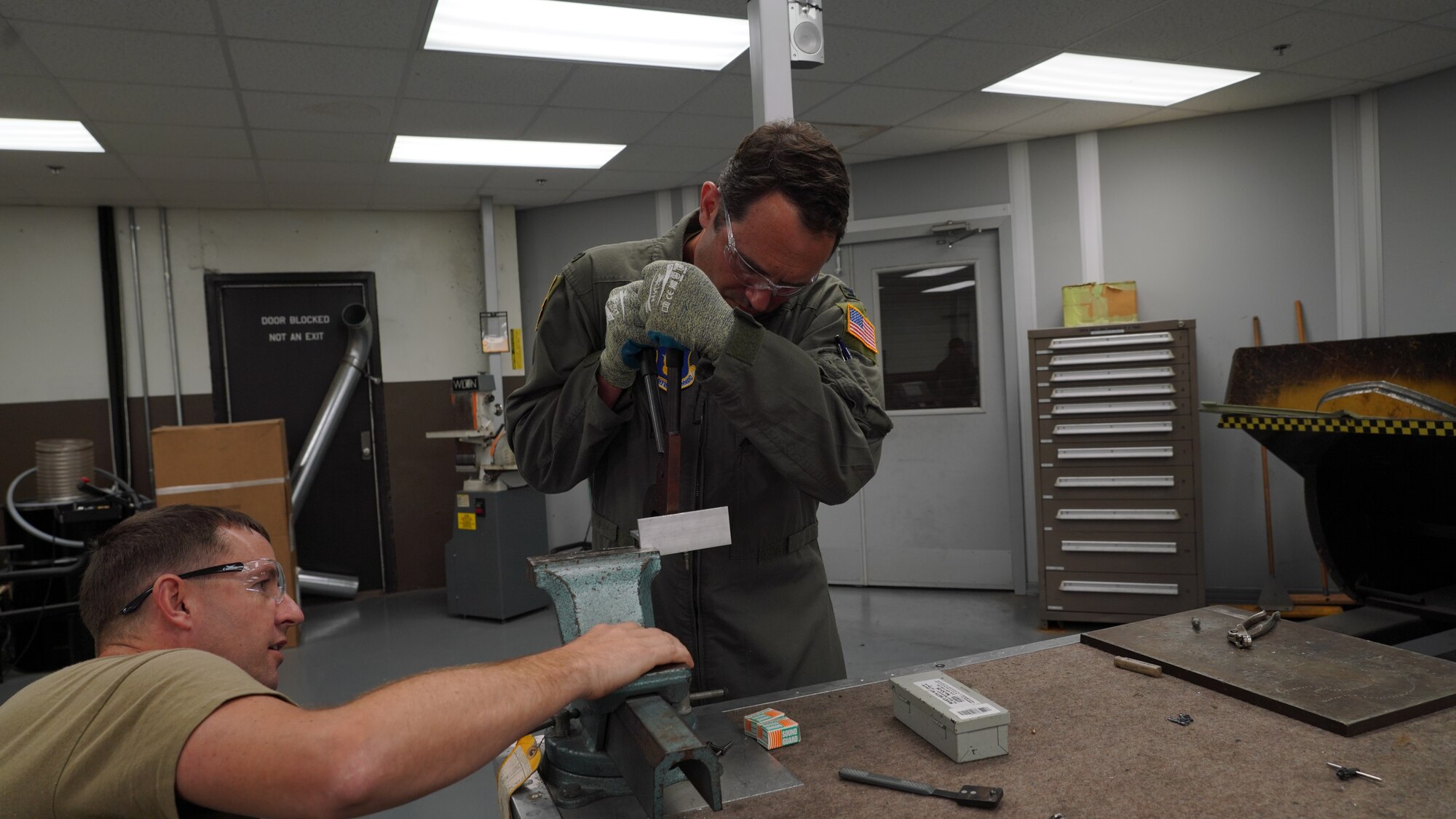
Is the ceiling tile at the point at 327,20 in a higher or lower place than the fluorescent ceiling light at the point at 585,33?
lower

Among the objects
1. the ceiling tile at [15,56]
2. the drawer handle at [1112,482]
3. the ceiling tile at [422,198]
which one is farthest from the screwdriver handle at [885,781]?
the ceiling tile at [422,198]

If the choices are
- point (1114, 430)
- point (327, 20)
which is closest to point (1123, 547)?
point (1114, 430)

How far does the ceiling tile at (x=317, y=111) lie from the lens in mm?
3475

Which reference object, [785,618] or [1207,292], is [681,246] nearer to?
[785,618]

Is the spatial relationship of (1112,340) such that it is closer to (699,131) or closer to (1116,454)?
(1116,454)

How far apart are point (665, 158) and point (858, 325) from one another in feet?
12.3

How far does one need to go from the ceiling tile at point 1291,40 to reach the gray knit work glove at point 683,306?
3229 mm

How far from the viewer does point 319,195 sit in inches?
201

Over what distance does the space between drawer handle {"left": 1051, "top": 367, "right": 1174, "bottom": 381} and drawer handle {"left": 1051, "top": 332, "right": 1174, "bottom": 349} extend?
4.8 inches

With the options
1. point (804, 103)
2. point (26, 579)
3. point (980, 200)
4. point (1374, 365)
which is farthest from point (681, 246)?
→ point (26, 579)

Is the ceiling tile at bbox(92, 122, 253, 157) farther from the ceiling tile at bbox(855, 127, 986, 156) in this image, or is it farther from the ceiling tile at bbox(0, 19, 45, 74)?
the ceiling tile at bbox(855, 127, 986, 156)

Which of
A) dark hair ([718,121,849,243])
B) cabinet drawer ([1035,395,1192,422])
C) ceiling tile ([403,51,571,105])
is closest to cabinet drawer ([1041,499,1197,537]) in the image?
cabinet drawer ([1035,395,1192,422])

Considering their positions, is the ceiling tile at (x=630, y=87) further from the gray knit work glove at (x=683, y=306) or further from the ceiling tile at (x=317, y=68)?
the gray knit work glove at (x=683, y=306)

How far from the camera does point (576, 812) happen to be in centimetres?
92
